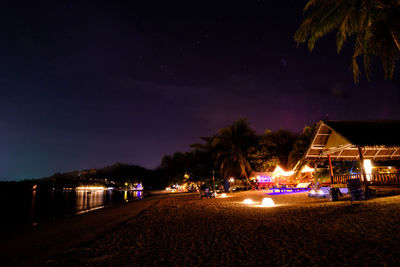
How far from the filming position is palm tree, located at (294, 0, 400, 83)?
9453mm

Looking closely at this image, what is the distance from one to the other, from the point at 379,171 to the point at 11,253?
2510 centimetres

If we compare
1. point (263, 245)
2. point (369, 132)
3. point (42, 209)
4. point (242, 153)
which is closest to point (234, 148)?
point (242, 153)

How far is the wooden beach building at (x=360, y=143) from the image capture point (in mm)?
11586

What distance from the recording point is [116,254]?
5355 millimetres

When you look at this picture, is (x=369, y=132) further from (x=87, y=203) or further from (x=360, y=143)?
(x=87, y=203)

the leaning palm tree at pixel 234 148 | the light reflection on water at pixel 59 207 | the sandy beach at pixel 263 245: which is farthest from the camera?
the leaning palm tree at pixel 234 148

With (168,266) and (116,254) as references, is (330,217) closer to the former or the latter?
(168,266)

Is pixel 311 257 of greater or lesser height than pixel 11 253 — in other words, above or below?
above

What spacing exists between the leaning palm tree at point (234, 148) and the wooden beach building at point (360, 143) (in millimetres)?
19481

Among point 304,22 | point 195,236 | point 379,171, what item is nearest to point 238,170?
point 379,171

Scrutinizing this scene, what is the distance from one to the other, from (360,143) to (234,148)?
2521 centimetres

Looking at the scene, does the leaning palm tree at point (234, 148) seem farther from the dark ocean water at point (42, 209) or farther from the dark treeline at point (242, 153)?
the dark ocean water at point (42, 209)

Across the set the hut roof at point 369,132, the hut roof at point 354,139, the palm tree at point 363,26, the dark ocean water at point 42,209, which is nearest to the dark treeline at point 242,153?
the dark ocean water at point 42,209

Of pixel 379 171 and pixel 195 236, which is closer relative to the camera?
pixel 195 236
